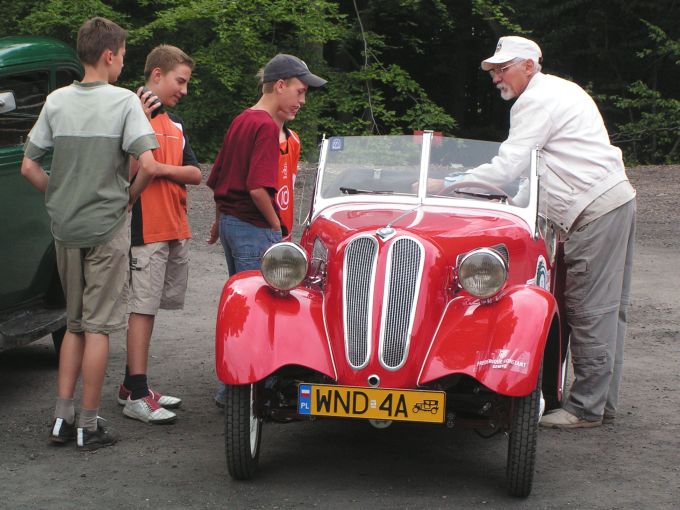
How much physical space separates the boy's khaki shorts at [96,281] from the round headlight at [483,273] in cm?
172

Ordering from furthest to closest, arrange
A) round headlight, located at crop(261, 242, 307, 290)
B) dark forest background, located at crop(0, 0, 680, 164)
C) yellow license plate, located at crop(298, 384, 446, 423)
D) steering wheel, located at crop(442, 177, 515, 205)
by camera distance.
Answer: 1. dark forest background, located at crop(0, 0, 680, 164)
2. steering wheel, located at crop(442, 177, 515, 205)
3. round headlight, located at crop(261, 242, 307, 290)
4. yellow license plate, located at crop(298, 384, 446, 423)

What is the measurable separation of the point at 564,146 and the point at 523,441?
1.98 m

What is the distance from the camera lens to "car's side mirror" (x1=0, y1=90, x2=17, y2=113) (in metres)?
6.05

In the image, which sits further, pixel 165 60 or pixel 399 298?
pixel 165 60

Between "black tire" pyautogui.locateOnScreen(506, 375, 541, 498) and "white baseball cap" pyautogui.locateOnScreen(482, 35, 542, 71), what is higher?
"white baseball cap" pyautogui.locateOnScreen(482, 35, 542, 71)

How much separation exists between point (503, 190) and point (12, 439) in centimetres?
289

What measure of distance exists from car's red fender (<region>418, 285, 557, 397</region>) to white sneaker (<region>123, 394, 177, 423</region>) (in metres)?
1.83

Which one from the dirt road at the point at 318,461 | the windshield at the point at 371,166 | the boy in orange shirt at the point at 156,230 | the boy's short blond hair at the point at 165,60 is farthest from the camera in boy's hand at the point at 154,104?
the dirt road at the point at 318,461

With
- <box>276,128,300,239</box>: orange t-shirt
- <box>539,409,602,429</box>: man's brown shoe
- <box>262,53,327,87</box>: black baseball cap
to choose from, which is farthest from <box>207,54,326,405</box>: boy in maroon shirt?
<box>539,409,602,429</box>: man's brown shoe

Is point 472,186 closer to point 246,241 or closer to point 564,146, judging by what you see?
point 564,146

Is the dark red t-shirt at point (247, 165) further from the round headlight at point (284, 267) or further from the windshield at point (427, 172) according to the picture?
the round headlight at point (284, 267)

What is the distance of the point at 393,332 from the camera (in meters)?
4.78

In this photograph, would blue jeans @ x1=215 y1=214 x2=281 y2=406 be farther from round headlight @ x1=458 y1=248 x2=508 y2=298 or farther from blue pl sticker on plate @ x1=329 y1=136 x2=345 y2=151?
round headlight @ x1=458 y1=248 x2=508 y2=298

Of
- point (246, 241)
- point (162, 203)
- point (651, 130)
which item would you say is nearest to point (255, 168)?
point (246, 241)
